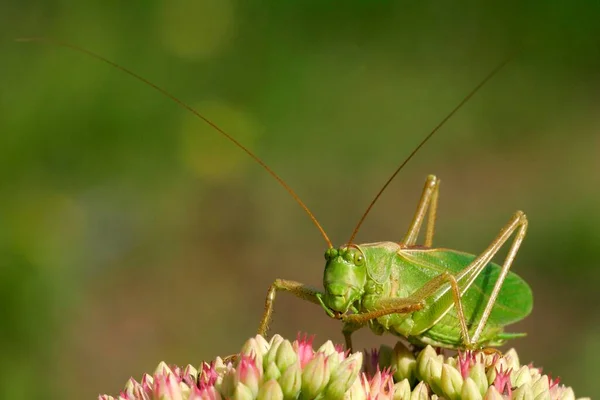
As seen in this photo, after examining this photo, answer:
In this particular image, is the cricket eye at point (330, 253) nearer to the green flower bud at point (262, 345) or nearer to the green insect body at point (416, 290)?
the green insect body at point (416, 290)

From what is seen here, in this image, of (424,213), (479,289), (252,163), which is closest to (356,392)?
(479,289)

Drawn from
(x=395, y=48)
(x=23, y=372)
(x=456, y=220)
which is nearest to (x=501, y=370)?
(x=23, y=372)

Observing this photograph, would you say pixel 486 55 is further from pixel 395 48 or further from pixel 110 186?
pixel 110 186

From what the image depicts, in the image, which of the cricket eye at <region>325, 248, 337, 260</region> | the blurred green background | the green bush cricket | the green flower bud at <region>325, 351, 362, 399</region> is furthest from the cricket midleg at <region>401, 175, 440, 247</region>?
the blurred green background

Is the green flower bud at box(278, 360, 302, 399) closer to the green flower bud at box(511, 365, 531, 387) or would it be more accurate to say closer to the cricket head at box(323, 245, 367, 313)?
the cricket head at box(323, 245, 367, 313)

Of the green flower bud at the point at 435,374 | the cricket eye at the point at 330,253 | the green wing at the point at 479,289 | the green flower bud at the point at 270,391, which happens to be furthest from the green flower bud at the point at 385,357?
the green flower bud at the point at 270,391

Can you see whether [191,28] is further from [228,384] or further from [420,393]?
[228,384]
